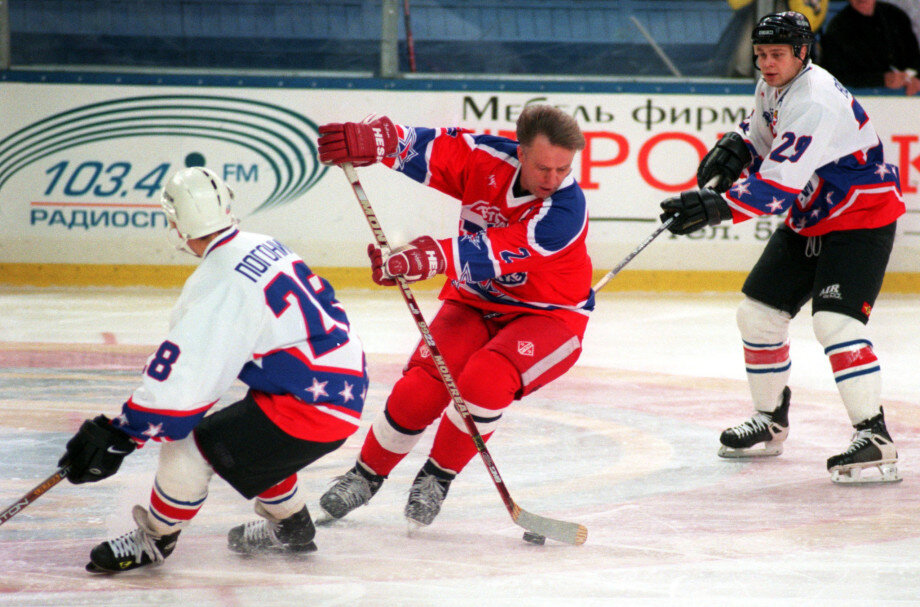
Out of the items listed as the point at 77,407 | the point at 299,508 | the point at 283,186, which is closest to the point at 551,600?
the point at 299,508

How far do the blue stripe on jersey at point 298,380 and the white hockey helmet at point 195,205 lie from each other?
0.96 feet

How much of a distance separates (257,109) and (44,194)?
4.56ft

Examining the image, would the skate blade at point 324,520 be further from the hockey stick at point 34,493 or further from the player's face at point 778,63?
the player's face at point 778,63

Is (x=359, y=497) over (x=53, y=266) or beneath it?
over

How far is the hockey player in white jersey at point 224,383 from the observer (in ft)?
7.58

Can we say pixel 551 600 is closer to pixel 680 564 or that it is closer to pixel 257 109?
pixel 680 564

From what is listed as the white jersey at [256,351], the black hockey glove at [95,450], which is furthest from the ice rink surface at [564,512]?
the white jersey at [256,351]

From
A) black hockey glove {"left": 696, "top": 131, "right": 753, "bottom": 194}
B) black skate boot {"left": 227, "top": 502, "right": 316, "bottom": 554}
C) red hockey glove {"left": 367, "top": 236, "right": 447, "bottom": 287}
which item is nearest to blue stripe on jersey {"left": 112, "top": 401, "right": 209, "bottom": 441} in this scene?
black skate boot {"left": 227, "top": 502, "right": 316, "bottom": 554}

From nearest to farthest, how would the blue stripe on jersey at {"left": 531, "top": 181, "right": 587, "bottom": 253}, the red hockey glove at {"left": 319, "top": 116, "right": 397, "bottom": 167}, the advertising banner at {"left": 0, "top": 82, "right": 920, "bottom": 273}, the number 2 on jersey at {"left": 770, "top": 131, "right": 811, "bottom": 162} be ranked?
the blue stripe on jersey at {"left": 531, "top": 181, "right": 587, "bottom": 253}, the red hockey glove at {"left": 319, "top": 116, "right": 397, "bottom": 167}, the number 2 on jersey at {"left": 770, "top": 131, "right": 811, "bottom": 162}, the advertising banner at {"left": 0, "top": 82, "right": 920, "bottom": 273}

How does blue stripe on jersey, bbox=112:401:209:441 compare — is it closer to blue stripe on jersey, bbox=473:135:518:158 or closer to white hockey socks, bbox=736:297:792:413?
blue stripe on jersey, bbox=473:135:518:158

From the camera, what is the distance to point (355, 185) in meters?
3.02

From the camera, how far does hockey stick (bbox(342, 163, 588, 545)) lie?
2.79 meters

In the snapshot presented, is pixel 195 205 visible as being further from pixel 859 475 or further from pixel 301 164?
pixel 301 164

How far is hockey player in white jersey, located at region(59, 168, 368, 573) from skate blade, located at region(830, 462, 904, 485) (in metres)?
1.57
